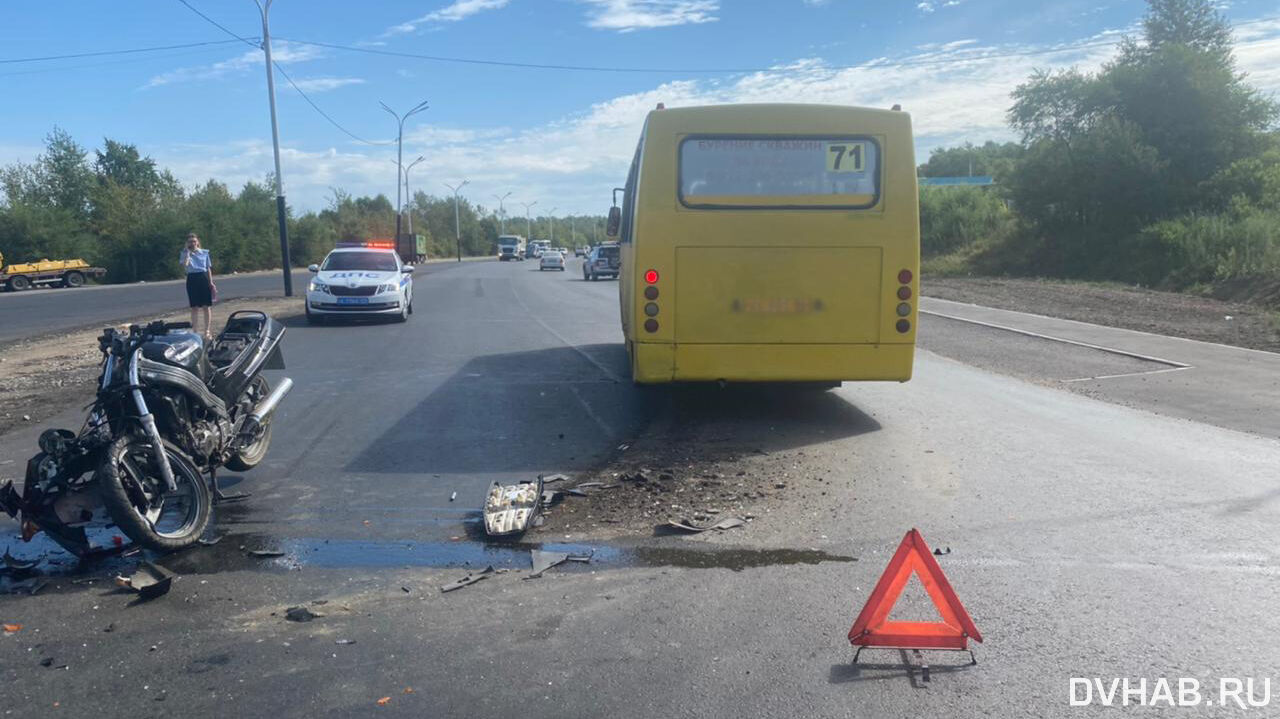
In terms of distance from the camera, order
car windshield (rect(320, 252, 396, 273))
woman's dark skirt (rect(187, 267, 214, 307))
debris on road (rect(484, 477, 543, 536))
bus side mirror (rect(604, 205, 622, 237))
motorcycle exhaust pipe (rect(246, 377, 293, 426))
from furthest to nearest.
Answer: car windshield (rect(320, 252, 396, 273)) < woman's dark skirt (rect(187, 267, 214, 307)) < bus side mirror (rect(604, 205, 622, 237)) < motorcycle exhaust pipe (rect(246, 377, 293, 426)) < debris on road (rect(484, 477, 543, 536))

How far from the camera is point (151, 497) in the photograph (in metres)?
5.47

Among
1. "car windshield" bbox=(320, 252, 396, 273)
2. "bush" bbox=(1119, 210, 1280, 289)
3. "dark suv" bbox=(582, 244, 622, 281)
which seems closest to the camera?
"car windshield" bbox=(320, 252, 396, 273)

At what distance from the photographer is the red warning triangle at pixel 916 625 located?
4.02 m

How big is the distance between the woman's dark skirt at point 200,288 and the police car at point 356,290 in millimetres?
3535

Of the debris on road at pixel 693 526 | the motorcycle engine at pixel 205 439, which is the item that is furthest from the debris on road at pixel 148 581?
the debris on road at pixel 693 526

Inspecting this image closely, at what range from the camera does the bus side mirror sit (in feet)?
39.4

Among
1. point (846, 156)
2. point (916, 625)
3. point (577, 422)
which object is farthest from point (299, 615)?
point (846, 156)

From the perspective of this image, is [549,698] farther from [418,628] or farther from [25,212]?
[25,212]

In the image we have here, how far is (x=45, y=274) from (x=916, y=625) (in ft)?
172

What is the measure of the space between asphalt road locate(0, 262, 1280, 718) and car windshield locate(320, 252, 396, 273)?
39.1 ft

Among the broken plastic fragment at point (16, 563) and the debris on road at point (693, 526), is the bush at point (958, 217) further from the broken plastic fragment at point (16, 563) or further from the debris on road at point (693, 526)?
the broken plastic fragment at point (16, 563)

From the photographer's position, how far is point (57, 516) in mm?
5324

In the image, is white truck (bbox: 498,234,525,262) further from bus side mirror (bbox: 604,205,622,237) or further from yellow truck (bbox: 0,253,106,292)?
bus side mirror (bbox: 604,205,622,237)

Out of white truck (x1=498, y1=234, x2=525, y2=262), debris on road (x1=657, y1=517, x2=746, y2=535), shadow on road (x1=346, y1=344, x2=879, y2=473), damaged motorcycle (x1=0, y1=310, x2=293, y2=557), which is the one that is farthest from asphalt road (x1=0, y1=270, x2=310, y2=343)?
white truck (x1=498, y1=234, x2=525, y2=262)
